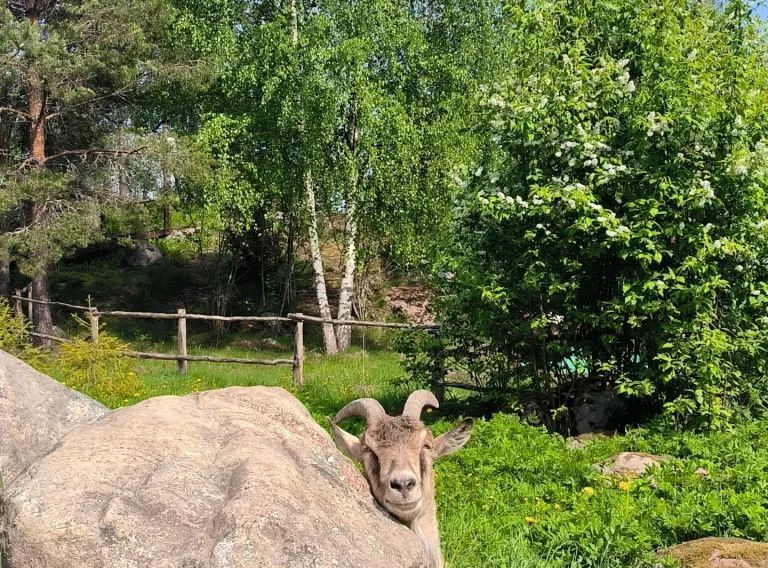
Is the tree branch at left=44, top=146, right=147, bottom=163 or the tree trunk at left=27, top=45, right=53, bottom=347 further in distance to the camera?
the tree branch at left=44, top=146, right=147, bottom=163

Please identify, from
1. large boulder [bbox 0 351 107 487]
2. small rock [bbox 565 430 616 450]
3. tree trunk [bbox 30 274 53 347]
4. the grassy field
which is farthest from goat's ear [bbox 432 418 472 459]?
tree trunk [bbox 30 274 53 347]

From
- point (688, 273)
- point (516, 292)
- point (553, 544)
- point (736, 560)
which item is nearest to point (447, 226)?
point (516, 292)

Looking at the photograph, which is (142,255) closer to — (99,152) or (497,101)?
(99,152)

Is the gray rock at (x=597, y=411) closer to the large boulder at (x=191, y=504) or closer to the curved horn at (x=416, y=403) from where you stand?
the curved horn at (x=416, y=403)

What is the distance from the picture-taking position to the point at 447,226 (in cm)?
983

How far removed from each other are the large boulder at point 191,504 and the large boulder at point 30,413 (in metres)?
0.69

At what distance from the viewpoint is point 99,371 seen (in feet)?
36.7

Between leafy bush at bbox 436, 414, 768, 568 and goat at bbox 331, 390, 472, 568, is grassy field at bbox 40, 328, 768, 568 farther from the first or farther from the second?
goat at bbox 331, 390, 472, 568

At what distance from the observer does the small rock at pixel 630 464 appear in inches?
265

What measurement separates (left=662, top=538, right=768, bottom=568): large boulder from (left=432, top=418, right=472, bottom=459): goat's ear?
1911mm

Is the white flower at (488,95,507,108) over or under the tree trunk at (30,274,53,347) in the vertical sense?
over

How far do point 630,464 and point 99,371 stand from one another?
7703 millimetres

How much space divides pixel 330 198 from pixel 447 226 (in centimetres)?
977

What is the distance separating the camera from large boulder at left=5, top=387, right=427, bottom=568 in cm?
269
